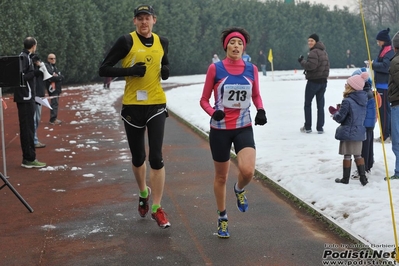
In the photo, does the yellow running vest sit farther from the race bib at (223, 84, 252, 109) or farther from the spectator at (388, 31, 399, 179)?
the spectator at (388, 31, 399, 179)

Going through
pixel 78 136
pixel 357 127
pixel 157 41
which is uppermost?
pixel 157 41

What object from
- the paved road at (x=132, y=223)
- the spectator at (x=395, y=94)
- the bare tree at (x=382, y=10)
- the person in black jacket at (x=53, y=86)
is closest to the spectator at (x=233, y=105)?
the paved road at (x=132, y=223)

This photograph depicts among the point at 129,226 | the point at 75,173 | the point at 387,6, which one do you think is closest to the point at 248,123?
the point at 129,226

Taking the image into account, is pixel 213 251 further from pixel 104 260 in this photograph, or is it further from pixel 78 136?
pixel 78 136

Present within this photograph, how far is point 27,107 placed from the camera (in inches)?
391

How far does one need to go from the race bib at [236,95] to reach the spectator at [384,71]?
562 cm

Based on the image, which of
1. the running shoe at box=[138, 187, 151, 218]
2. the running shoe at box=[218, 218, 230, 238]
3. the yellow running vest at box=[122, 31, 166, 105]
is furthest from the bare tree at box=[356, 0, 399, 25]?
the running shoe at box=[218, 218, 230, 238]

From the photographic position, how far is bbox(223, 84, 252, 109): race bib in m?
5.87

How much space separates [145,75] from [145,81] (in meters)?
0.06

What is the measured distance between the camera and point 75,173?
9.70 m

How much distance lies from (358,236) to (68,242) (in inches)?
105

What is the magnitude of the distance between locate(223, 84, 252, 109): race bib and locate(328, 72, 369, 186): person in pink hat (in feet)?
7.93

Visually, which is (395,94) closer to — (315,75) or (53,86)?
(315,75)

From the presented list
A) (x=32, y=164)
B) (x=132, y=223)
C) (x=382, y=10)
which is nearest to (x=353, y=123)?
(x=132, y=223)
